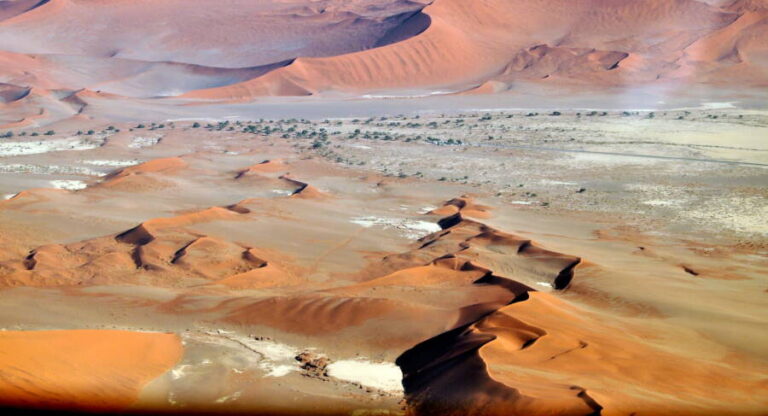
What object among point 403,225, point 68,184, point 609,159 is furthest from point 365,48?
point 403,225

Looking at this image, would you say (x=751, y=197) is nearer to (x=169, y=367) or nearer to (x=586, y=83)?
(x=169, y=367)

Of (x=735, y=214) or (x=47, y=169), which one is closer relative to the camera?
(x=735, y=214)

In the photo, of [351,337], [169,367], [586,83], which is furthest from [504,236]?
[586,83]

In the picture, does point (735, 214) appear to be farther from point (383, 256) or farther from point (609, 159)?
point (383, 256)

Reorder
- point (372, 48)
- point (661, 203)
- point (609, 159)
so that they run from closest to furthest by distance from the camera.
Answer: point (661, 203) < point (609, 159) < point (372, 48)

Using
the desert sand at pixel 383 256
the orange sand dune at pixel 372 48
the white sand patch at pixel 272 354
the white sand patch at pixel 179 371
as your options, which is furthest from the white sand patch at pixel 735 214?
the orange sand dune at pixel 372 48

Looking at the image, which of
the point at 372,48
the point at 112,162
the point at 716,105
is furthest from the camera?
the point at 372,48

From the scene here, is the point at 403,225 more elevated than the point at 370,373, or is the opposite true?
the point at 370,373
